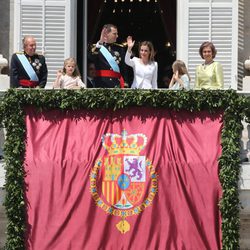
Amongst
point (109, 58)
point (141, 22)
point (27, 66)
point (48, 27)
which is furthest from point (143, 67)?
point (141, 22)

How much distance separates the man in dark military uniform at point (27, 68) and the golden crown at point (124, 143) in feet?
4.58

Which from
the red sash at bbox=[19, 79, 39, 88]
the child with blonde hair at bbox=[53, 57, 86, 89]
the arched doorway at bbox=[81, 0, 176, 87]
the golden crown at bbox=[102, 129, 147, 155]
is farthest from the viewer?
the arched doorway at bbox=[81, 0, 176, 87]

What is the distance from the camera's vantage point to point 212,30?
1562cm

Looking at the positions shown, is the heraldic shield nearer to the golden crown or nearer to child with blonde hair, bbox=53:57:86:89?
the golden crown

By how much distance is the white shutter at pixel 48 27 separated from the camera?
1559 centimetres

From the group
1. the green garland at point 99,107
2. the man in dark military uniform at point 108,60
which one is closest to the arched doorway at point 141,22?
the man in dark military uniform at point 108,60

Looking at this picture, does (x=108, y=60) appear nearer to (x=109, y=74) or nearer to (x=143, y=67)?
(x=109, y=74)

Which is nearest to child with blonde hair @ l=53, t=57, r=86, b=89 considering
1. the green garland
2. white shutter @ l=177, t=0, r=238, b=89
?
the green garland

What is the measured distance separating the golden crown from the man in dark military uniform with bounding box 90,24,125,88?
1034mm

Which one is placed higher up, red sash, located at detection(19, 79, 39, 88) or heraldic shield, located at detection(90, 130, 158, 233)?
red sash, located at detection(19, 79, 39, 88)

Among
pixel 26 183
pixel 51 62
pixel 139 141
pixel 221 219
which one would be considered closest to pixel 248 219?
pixel 221 219

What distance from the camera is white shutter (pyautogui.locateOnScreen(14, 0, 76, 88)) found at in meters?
15.6

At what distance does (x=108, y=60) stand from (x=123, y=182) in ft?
6.03

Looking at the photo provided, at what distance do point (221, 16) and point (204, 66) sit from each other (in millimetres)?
2093
